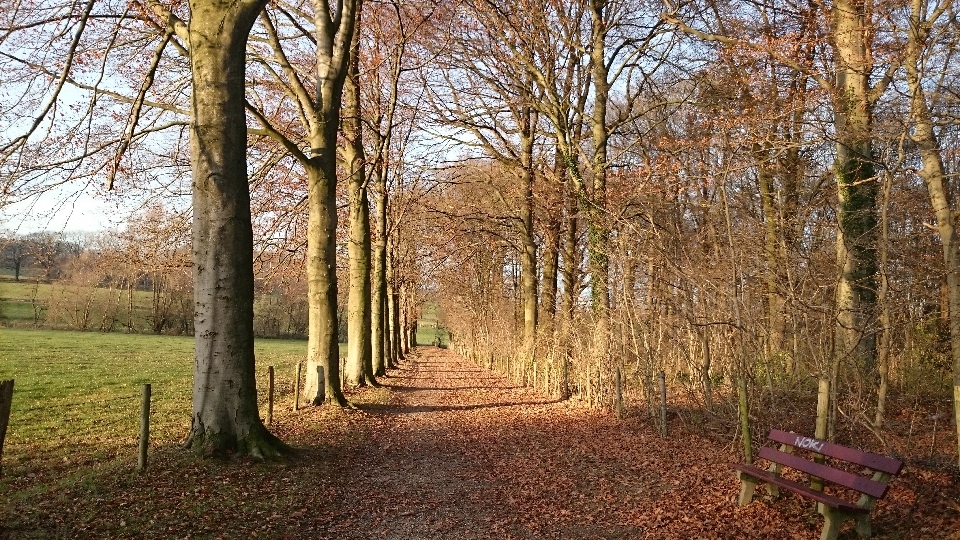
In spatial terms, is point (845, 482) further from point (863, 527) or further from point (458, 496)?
point (458, 496)

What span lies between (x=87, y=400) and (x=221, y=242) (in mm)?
11580

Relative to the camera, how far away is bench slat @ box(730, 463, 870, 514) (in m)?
5.70

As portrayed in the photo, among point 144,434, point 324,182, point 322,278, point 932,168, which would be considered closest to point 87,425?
point 322,278

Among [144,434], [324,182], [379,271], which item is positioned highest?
[324,182]

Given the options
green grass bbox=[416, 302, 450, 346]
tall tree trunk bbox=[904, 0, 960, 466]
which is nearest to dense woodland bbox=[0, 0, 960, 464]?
tall tree trunk bbox=[904, 0, 960, 466]

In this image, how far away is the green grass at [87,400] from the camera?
1035 centimetres

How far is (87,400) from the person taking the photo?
1731 cm

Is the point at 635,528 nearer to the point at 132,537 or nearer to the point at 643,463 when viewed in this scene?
the point at 643,463

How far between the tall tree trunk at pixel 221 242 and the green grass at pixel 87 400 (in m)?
1.37

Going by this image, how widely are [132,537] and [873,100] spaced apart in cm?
1142

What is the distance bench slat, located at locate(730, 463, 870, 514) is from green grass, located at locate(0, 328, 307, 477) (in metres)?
7.17

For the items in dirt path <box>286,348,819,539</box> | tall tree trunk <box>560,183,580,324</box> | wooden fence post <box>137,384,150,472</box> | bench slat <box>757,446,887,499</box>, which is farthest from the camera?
tall tree trunk <box>560,183,580,324</box>

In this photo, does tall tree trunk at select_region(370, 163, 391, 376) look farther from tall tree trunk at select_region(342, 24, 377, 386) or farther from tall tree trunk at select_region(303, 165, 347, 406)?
tall tree trunk at select_region(303, 165, 347, 406)

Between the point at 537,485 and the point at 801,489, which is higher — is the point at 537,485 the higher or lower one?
the lower one
